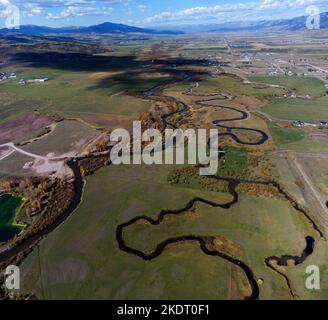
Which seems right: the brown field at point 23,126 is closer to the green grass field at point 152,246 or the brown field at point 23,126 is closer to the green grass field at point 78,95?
the green grass field at point 78,95

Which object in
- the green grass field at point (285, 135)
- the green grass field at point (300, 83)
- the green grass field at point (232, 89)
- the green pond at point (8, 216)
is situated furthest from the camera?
the green grass field at point (300, 83)

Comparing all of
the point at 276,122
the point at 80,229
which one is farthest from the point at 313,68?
the point at 80,229

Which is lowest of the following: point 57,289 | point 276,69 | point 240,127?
point 57,289

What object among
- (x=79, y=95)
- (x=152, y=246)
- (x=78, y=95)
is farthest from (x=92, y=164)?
(x=78, y=95)

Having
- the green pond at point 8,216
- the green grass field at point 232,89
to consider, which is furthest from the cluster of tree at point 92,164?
the green grass field at point 232,89

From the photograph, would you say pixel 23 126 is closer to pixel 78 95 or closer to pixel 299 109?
pixel 78 95

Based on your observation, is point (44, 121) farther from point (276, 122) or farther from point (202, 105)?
point (276, 122)

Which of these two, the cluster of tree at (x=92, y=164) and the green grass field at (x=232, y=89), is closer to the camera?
the cluster of tree at (x=92, y=164)
